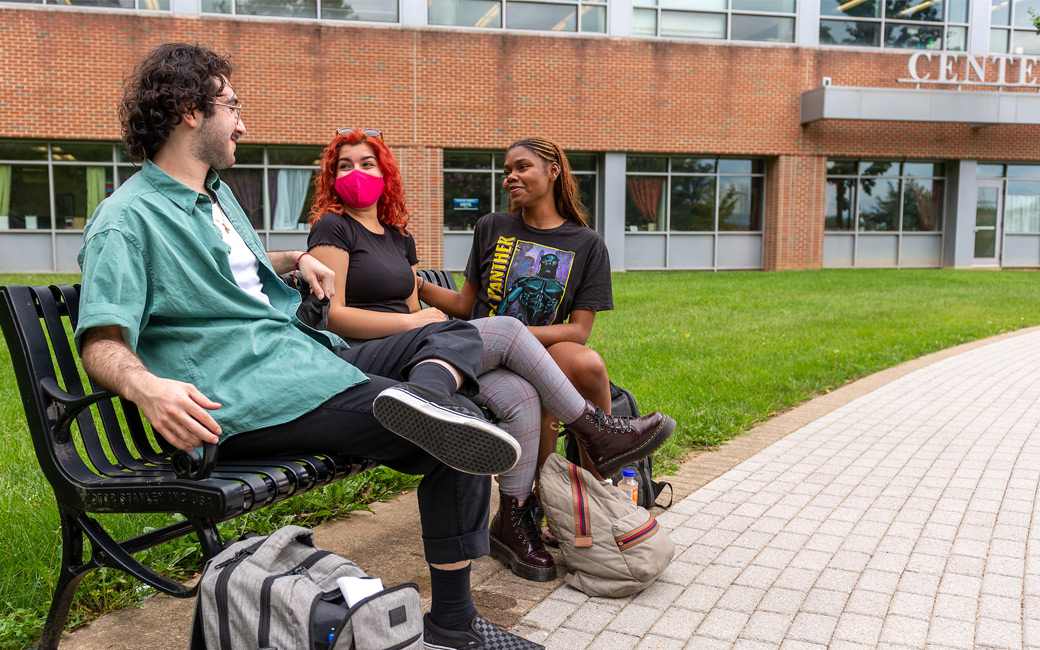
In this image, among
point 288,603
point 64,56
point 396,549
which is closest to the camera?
point 288,603

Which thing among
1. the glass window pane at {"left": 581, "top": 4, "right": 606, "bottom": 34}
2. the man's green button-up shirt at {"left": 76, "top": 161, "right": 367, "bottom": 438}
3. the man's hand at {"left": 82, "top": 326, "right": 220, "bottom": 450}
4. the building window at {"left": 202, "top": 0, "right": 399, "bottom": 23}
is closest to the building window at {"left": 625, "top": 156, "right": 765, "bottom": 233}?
the glass window pane at {"left": 581, "top": 4, "right": 606, "bottom": 34}

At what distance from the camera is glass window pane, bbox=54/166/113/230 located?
1839cm

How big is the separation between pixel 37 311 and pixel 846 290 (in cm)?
1474

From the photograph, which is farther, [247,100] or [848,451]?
[247,100]

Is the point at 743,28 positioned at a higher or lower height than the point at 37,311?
higher

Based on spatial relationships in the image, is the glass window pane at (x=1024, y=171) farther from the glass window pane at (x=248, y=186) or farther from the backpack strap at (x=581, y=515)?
the backpack strap at (x=581, y=515)

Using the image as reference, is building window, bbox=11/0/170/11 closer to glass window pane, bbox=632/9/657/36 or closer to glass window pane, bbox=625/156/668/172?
glass window pane, bbox=632/9/657/36

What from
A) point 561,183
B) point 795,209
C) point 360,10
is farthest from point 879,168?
point 561,183

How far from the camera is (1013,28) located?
70.0ft

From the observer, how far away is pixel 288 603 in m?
1.88

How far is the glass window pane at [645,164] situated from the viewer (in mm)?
20328

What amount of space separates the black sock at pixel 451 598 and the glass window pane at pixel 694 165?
1926 cm

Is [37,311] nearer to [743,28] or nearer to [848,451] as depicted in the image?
[848,451]

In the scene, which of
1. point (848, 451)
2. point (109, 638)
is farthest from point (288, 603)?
point (848, 451)
